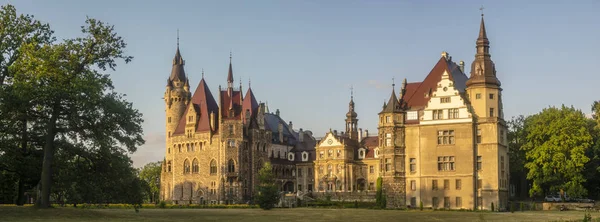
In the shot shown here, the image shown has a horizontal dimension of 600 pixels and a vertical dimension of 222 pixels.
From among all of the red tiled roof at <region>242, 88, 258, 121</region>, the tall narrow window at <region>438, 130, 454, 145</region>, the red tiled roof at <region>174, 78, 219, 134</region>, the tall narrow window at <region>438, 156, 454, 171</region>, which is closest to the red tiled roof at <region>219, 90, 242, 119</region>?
the red tiled roof at <region>242, 88, 258, 121</region>

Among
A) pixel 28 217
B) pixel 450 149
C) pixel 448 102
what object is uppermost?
pixel 448 102

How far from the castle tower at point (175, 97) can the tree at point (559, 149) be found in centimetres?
4924

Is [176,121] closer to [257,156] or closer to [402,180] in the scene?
[257,156]

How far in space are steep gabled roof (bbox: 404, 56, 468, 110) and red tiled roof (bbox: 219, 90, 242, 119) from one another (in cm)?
2785

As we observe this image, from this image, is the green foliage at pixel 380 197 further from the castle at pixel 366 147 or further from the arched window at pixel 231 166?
the arched window at pixel 231 166

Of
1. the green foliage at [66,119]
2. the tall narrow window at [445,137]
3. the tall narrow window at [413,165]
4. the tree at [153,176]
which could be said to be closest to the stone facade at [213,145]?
the tree at [153,176]

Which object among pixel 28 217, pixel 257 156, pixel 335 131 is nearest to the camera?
pixel 28 217

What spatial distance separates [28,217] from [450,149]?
4237cm

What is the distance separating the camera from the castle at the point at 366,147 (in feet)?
229

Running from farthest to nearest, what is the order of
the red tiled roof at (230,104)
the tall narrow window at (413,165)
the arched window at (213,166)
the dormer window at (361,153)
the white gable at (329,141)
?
1. the dormer window at (361,153)
2. the white gable at (329,141)
3. the red tiled roof at (230,104)
4. the arched window at (213,166)
5. the tall narrow window at (413,165)

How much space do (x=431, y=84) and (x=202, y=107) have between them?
119 feet

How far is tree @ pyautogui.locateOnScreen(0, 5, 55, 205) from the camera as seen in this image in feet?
143

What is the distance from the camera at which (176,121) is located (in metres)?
103

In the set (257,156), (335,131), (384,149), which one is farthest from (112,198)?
(335,131)
